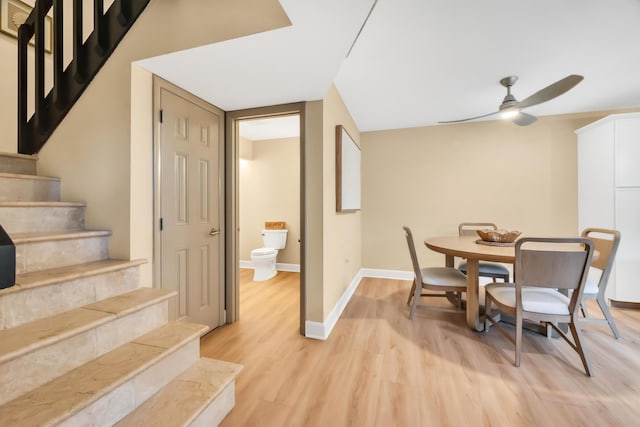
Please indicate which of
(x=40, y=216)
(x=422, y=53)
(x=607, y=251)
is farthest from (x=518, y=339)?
(x=40, y=216)

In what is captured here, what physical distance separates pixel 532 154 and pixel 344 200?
107 inches

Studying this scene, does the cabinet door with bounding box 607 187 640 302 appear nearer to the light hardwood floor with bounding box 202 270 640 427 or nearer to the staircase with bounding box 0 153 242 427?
the light hardwood floor with bounding box 202 270 640 427

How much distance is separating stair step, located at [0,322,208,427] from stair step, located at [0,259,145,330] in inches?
12.6

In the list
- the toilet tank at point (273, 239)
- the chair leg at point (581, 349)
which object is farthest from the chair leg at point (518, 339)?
the toilet tank at point (273, 239)

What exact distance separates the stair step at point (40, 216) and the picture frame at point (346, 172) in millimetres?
2002

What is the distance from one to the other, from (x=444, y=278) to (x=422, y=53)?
6.50ft

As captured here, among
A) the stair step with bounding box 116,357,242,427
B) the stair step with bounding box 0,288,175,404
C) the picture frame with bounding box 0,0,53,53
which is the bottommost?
the stair step with bounding box 116,357,242,427

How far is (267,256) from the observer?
153 inches

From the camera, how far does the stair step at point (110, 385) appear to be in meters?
0.85

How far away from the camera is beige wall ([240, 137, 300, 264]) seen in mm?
4473

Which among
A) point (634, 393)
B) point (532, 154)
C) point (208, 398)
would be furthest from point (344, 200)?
point (532, 154)

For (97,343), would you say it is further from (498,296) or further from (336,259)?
(498,296)

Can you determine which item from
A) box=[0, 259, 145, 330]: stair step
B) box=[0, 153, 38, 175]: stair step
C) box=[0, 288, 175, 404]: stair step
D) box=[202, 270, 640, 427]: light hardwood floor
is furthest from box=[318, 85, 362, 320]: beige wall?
box=[0, 153, 38, 175]: stair step

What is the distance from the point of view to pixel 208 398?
3.94ft
